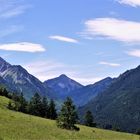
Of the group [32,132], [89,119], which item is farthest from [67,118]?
[89,119]

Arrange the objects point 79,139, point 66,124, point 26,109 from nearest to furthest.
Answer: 1. point 79,139
2. point 66,124
3. point 26,109

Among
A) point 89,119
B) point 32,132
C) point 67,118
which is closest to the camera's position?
point 32,132

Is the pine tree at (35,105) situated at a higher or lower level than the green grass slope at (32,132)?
higher

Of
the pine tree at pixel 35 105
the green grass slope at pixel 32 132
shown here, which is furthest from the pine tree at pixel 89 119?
the green grass slope at pixel 32 132

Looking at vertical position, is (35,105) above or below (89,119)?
above

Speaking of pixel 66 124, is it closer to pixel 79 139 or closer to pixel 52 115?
pixel 79 139

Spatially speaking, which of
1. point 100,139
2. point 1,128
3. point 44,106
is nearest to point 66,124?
point 100,139

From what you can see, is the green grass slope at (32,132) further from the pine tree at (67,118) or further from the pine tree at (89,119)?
the pine tree at (89,119)

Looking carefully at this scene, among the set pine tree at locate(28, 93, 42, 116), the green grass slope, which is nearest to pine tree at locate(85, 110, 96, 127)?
pine tree at locate(28, 93, 42, 116)

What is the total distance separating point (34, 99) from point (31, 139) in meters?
86.0

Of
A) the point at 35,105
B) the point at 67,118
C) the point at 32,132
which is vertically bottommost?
the point at 32,132

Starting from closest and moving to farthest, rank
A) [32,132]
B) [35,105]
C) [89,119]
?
[32,132]
[35,105]
[89,119]

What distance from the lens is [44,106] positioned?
13812 centimetres

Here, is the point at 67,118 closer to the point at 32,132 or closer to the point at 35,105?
the point at 32,132
